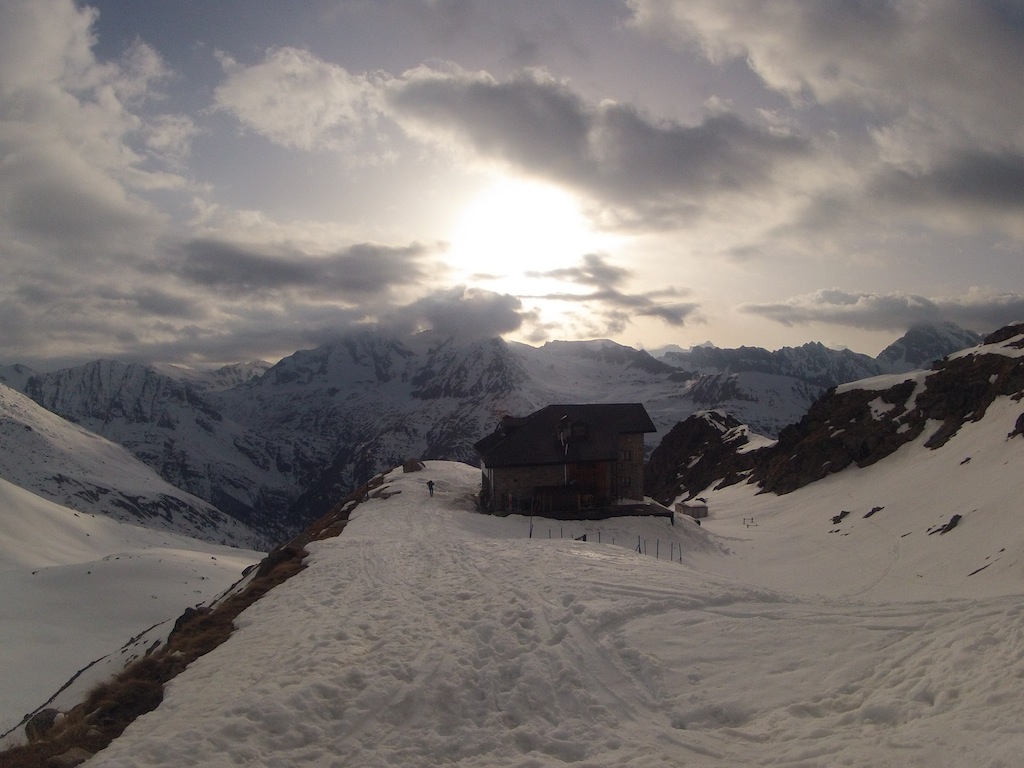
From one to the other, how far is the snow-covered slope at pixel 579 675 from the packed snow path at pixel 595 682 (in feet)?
0.15

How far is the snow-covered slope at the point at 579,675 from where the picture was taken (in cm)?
1030

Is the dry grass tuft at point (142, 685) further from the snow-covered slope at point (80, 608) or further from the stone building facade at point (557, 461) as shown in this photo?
the stone building facade at point (557, 461)

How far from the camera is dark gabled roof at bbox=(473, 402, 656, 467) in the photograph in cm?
4572

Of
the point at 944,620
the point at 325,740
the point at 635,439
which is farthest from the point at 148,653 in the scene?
the point at 635,439

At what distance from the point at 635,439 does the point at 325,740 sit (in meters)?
43.2

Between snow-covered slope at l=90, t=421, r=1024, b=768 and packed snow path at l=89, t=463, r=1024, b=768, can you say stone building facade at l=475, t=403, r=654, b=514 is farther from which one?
packed snow path at l=89, t=463, r=1024, b=768

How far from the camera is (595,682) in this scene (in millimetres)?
12805

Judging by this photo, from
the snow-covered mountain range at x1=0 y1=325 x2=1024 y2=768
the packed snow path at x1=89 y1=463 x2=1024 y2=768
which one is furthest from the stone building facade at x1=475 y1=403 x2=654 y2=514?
the packed snow path at x1=89 y1=463 x2=1024 y2=768

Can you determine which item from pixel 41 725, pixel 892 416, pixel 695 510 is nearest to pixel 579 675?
pixel 41 725

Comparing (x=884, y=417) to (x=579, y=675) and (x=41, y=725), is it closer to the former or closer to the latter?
(x=579, y=675)

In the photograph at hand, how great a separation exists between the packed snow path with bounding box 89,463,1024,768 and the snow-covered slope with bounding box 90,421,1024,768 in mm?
46

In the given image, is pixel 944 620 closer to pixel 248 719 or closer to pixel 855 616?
pixel 855 616

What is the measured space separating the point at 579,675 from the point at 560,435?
34.6 meters

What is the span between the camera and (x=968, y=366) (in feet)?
215
